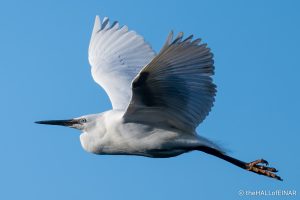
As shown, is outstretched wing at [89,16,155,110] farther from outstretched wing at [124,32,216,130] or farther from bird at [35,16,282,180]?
outstretched wing at [124,32,216,130]

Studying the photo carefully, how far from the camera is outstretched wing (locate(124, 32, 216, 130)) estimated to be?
26.1 ft

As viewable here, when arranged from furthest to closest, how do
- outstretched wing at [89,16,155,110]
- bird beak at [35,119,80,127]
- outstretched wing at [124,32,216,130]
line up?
outstretched wing at [89,16,155,110], bird beak at [35,119,80,127], outstretched wing at [124,32,216,130]

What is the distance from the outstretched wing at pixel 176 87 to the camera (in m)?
7.96

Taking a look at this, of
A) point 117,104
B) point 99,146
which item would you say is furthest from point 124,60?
point 99,146

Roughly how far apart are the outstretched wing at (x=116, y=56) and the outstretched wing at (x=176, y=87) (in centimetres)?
178

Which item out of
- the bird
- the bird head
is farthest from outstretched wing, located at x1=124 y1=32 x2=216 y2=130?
the bird head

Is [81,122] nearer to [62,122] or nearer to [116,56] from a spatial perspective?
[62,122]

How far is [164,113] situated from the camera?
8945 millimetres

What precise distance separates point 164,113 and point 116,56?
311cm

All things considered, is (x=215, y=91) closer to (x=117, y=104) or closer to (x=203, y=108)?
(x=203, y=108)

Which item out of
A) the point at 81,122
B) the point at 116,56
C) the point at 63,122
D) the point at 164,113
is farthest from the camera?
the point at 116,56

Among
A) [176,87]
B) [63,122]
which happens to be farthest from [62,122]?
[176,87]

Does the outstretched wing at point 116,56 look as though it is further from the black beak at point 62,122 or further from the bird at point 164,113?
the black beak at point 62,122

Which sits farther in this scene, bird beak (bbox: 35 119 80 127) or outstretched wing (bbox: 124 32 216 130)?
bird beak (bbox: 35 119 80 127)
